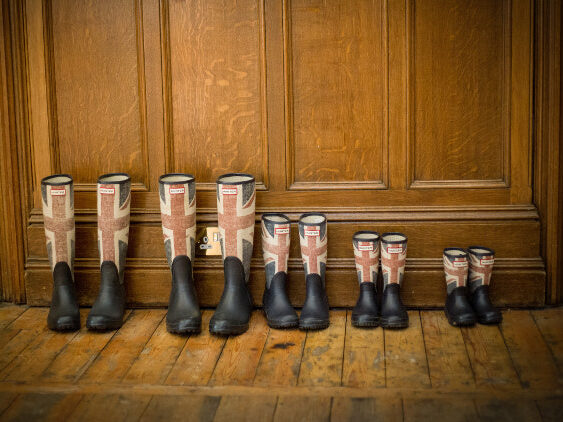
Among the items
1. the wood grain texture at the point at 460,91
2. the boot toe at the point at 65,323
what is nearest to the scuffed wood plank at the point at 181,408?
the boot toe at the point at 65,323

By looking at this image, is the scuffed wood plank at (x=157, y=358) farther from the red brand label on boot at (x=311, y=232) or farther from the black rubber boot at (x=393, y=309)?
the black rubber boot at (x=393, y=309)

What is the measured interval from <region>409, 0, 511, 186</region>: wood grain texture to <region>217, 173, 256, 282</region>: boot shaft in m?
0.58

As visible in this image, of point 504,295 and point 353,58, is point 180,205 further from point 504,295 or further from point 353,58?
point 504,295

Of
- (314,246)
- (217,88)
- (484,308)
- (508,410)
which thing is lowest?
(508,410)

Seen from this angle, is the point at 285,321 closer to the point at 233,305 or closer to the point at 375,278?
the point at 233,305

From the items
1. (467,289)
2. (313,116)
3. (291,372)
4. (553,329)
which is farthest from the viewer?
(313,116)

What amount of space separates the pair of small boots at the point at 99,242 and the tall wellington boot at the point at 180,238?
0.15 metres

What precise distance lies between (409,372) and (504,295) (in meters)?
0.65

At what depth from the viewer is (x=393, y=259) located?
2.39m

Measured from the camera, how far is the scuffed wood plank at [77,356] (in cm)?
206

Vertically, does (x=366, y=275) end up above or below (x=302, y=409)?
above

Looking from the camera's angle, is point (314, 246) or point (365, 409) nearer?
point (365, 409)

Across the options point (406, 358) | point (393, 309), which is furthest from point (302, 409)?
point (393, 309)

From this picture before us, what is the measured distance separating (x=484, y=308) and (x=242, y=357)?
808 mm
